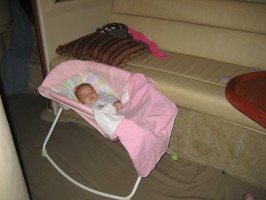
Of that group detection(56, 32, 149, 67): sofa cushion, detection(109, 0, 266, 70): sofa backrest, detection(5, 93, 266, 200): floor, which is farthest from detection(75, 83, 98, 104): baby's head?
detection(109, 0, 266, 70): sofa backrest

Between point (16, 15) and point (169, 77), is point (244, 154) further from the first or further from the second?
point (16, 15)

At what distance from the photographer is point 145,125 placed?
1.24 metres

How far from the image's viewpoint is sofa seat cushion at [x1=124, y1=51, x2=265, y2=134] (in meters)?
1.47

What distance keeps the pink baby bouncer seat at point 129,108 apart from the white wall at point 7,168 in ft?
1.41

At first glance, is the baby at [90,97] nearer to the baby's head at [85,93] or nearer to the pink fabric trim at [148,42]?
the baby's head at [85,93]

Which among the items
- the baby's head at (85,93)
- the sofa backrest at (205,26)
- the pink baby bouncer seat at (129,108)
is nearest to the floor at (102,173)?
the pink baby bouncer seat at (129,108)

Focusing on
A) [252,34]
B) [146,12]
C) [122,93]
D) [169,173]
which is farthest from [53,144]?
[252,34]

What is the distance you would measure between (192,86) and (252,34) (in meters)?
0.69

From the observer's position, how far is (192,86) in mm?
1589

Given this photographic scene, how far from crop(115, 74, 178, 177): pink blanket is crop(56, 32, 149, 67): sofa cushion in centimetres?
36

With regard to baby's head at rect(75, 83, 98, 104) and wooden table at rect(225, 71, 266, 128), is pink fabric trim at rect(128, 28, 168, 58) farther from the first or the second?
wooden table at rect(225, 71, 266, 128)

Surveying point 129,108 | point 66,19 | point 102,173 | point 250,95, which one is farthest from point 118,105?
point 66,19

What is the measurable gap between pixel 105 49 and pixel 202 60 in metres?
0.74

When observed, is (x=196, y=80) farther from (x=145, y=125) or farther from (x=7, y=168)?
(x=7, y=168)
